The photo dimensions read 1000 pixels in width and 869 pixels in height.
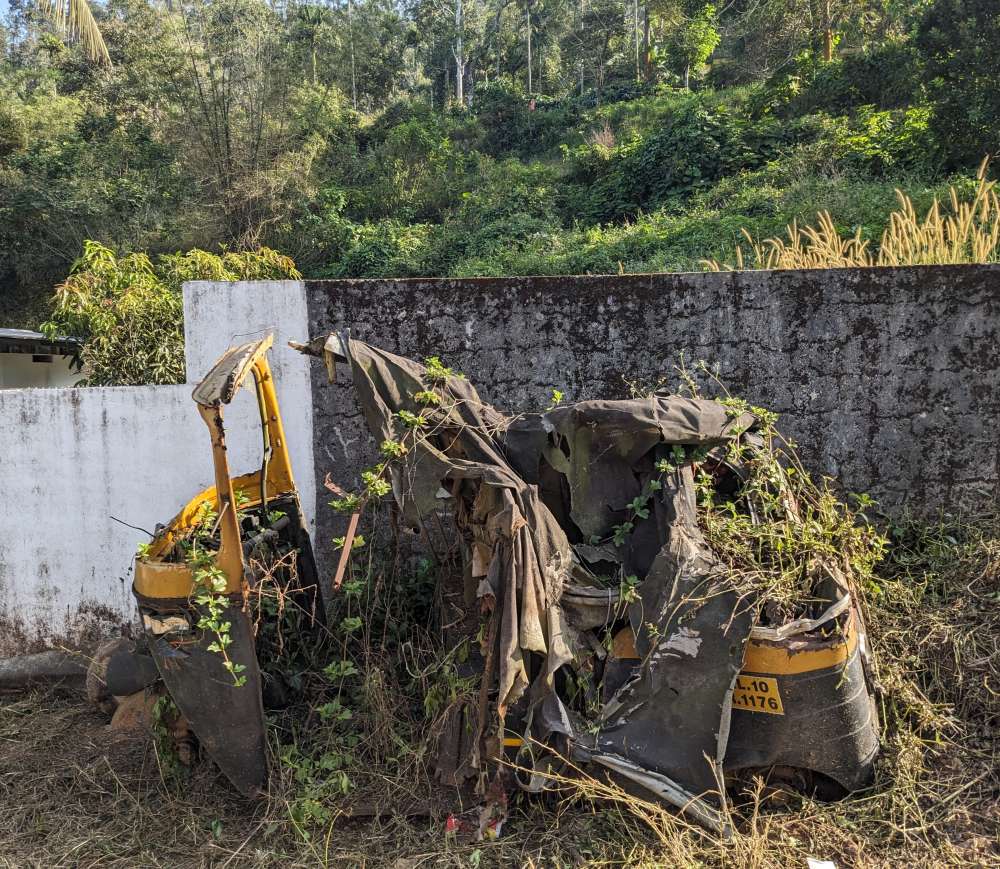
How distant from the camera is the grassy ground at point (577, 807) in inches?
111

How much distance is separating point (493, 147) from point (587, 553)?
92.1ft

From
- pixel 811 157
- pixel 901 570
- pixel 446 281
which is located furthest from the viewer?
pixel 811 157

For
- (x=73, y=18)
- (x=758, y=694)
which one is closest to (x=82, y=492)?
(x=758, y=694)

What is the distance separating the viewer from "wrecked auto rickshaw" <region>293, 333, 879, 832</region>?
9.38ft

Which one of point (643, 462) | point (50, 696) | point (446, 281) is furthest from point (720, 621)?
point (50, 696)

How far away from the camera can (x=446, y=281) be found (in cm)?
439

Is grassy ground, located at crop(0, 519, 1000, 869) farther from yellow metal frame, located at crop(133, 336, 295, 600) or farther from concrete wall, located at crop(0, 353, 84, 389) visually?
concrete wall, located at crop(0, 353, 84, 389)

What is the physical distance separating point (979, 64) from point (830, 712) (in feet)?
37.1

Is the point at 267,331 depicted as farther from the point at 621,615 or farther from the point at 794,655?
the point at 794,655

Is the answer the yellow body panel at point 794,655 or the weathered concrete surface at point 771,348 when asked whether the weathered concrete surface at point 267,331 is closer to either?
the weathered concrete surface at point 771,348

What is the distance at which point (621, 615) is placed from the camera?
305 centimetres

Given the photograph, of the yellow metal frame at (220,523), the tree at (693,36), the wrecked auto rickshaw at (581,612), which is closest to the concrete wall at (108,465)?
the yellow metal frame at (220,523)

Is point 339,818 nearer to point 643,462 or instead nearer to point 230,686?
point 230,686

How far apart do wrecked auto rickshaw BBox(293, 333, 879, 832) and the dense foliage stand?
19.1 feet
